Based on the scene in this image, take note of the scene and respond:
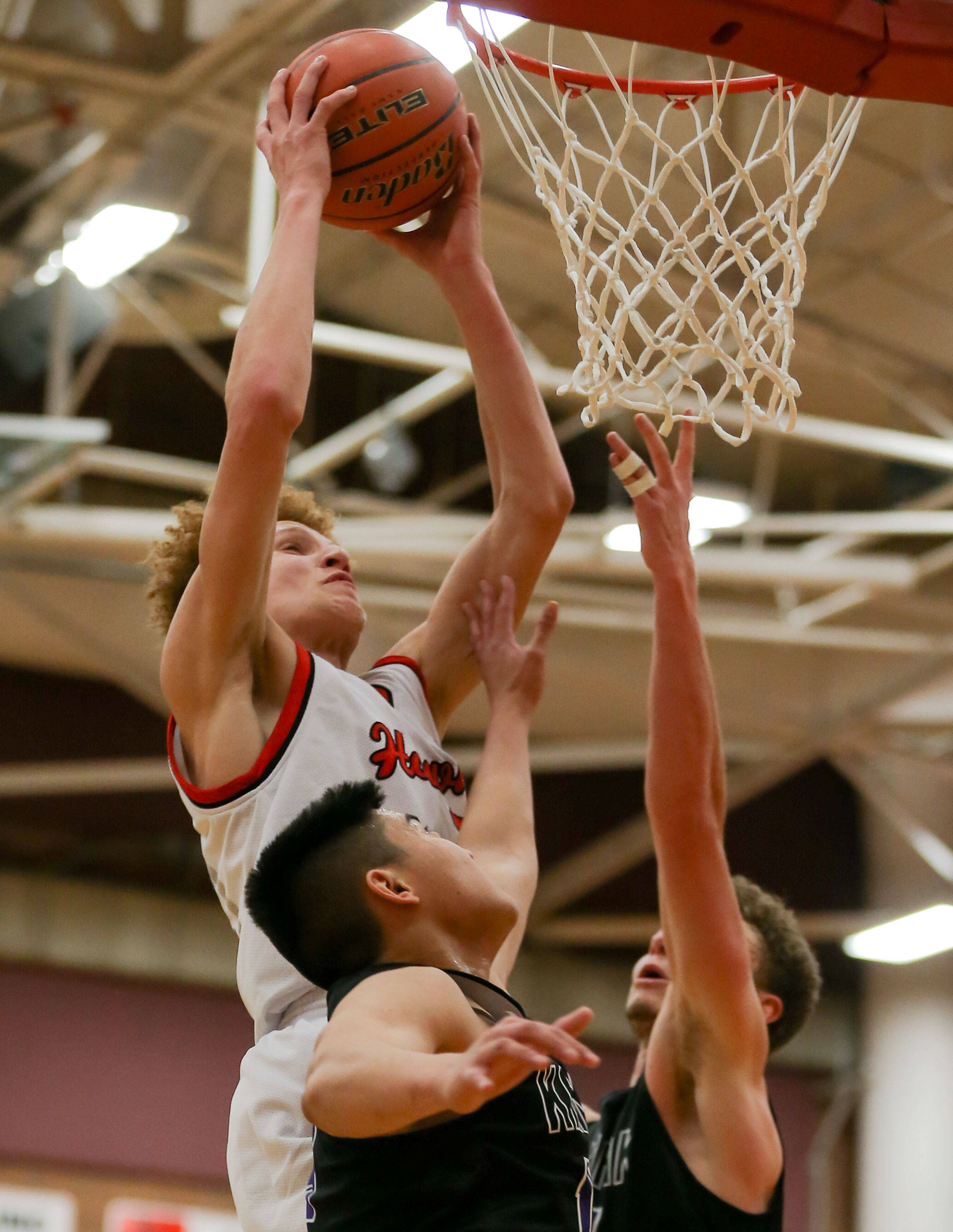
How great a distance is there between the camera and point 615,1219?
2943 mm

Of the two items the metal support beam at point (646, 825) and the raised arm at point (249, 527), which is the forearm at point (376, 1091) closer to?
the raised arm at point (249, 527)

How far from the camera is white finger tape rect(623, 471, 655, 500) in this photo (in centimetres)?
301

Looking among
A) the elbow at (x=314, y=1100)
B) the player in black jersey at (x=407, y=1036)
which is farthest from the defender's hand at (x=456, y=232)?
the elbow at (x=314, y=1100)

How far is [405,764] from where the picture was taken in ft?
9.32

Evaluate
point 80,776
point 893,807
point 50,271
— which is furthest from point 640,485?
point 893,807

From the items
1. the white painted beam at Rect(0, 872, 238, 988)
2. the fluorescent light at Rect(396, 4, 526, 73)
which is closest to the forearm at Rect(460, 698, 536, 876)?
the fluorescent light at Rect(396, 4, 526, 73)

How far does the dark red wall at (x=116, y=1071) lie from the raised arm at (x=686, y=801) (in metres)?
8.50

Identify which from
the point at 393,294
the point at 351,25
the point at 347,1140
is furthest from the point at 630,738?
the point at 347,1140

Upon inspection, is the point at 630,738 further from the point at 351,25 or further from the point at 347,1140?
the point at 347,1140

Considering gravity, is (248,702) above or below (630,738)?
below

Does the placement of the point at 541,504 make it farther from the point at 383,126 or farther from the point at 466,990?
the point at 466,990

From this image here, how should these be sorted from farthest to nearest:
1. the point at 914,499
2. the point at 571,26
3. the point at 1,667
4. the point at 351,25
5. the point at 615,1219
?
the point at 1,667 → the point at 914,499 → the point at 351,25 → the point at 615,1219 → the point at 571,26

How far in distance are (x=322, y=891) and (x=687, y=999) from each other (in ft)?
3.08

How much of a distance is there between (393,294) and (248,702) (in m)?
7.15
